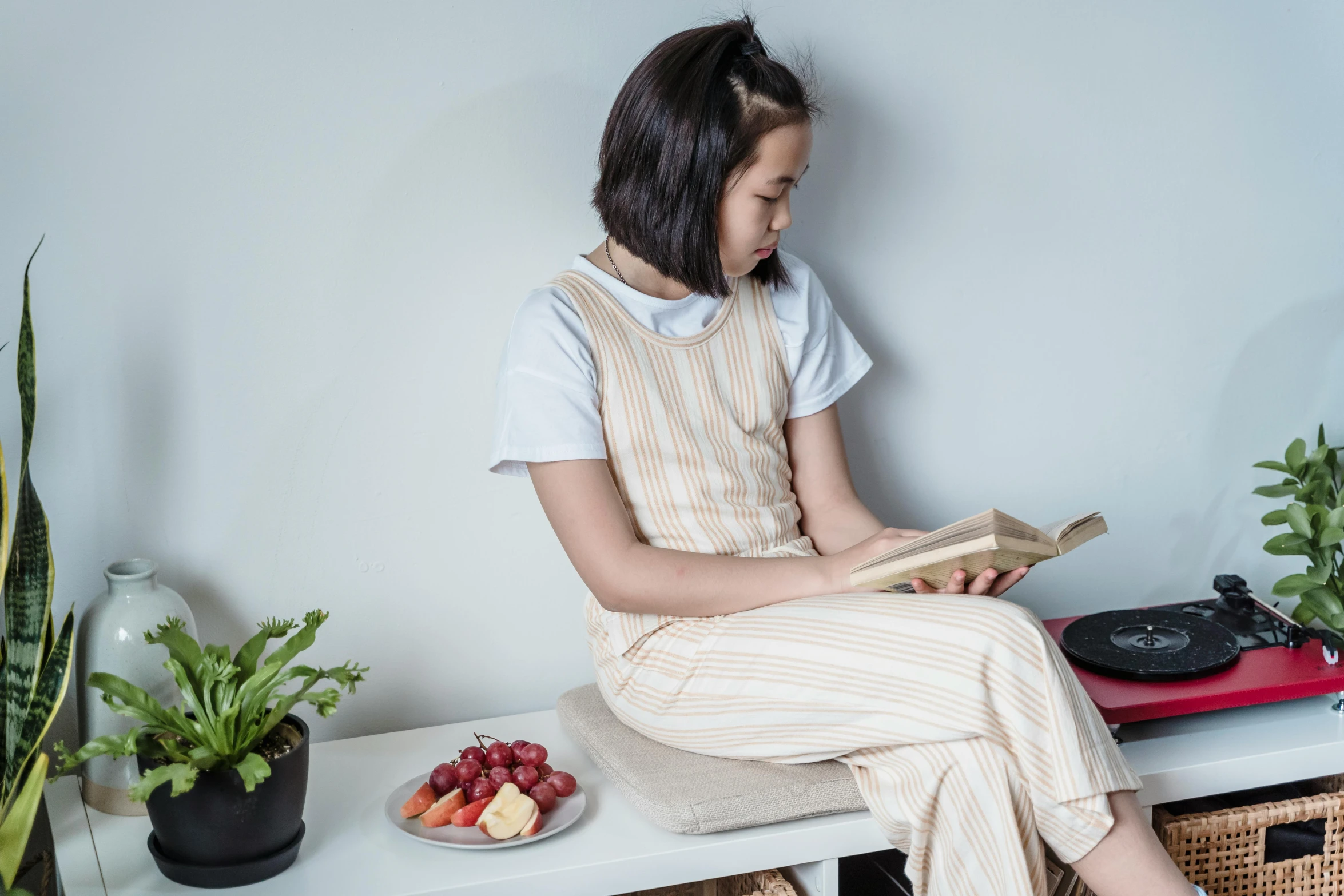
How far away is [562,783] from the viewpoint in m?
1.33

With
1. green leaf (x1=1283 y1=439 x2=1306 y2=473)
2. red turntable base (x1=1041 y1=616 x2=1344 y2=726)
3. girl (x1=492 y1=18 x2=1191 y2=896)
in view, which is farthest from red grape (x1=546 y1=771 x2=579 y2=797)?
green leaf (x1=1283 y1=439 x2=1306 y2=473)

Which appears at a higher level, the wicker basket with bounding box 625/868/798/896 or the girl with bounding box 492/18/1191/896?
the girl with bounding box 492/18/1191/896

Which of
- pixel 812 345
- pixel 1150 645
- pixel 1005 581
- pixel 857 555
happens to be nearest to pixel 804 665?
pixel 857 555

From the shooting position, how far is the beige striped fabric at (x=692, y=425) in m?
1.41

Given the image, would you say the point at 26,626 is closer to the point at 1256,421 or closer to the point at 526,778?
the point at 526,778

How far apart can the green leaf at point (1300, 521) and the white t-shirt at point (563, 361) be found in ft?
2.56

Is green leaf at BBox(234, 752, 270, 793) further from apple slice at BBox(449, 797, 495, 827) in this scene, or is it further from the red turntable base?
the red turntable base

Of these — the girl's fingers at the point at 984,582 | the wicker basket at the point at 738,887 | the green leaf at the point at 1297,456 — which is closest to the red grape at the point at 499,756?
the wicker basket at the point at 738,887

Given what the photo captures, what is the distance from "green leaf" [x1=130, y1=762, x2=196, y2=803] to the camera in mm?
1090

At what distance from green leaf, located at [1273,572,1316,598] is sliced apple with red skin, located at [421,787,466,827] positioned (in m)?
1.18

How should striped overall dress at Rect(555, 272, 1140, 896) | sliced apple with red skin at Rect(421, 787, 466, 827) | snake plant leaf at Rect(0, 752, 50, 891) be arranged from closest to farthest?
snake plant leaf at Rect(0, 752, 50, 891) → striped overall dress at Rect(555, 272, 1140, 896) → sliced apple with red skin at Rect(421, 787, 466, 827)

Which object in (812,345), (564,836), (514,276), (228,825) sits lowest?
(564,836)

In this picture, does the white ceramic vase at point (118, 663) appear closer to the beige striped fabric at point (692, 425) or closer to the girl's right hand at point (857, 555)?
the beige striped fabric at point (692, 425)

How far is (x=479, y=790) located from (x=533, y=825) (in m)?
0.09
